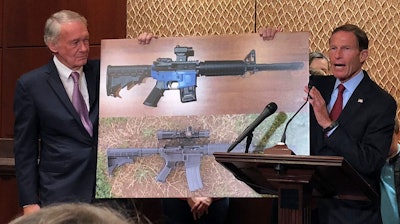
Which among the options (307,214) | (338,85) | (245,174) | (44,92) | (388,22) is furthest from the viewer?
(388,22)

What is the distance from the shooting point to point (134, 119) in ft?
10.1

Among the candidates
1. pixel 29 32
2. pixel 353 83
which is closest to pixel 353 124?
pixel 353 83

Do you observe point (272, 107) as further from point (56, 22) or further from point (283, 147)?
point (56, 22)

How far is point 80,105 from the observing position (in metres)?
3.06

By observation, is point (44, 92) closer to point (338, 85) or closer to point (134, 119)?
point (134, 119)

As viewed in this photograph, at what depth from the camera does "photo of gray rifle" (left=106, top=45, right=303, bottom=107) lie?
296 centimetres

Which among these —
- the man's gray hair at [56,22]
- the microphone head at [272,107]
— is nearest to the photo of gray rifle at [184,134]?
the microphone head at [272,107]

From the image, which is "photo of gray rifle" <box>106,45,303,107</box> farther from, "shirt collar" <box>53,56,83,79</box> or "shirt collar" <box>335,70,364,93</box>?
"shirt collar" <box>335,70,364,93</box>

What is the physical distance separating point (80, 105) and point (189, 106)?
530 millimetres

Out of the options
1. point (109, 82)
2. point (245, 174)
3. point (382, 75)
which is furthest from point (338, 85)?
→ point (382, 75)

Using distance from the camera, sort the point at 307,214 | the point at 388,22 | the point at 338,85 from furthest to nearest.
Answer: the point at 388,22
the point at 338,85
the point at 307,214

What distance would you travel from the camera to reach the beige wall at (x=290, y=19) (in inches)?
160

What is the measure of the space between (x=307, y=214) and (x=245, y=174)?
31cm

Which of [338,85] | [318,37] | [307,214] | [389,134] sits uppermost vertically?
Result: [318,37]
